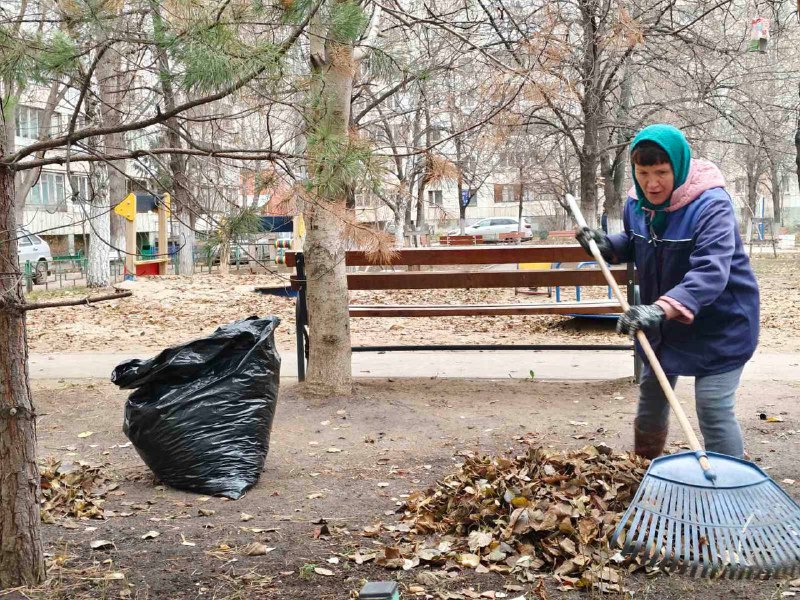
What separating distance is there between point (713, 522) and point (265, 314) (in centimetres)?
1039

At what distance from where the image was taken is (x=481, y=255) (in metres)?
6.36

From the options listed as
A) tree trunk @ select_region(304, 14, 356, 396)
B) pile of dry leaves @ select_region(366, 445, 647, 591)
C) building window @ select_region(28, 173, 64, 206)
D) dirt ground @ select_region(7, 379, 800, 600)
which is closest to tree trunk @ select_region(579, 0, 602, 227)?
tree trunk @ select_region(304, 14, 356, 396)

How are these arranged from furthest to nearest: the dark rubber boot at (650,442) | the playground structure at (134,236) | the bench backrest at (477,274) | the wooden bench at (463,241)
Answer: the wooden bench at (463,241) < the playground structure at (134,236) < the bench backrest at (477,274) < the dark rubber boot at (650,442)

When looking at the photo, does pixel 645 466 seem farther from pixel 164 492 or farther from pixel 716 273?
pixel 164 492

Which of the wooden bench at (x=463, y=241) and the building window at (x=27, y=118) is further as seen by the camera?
the wooden bench at (x=463, y=241)

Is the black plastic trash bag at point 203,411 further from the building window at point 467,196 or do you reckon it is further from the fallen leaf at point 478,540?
the building window at point 467,196

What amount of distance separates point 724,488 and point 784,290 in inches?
559

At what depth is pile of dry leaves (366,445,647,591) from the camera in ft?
9.62

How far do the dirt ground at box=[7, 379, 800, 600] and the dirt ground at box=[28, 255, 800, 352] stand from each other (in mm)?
2078

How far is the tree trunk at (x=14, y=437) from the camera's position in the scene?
2713mm

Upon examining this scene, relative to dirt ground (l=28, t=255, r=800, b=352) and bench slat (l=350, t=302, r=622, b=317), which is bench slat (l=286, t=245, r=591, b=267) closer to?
bench slat (l=350, t=302, r=622, b=317)

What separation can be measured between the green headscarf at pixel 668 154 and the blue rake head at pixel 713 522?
3.16 ft

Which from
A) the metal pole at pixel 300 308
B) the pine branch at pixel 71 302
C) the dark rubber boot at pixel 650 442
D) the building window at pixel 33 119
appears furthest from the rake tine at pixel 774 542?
the building window at pixel 33 119

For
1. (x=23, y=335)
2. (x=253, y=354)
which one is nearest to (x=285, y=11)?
(x=23, y=335)
